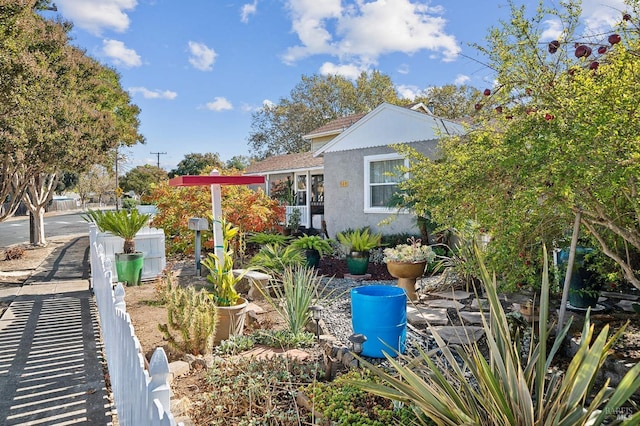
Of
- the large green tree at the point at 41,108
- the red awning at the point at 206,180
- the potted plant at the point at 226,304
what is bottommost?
the potted plant at the point at 226,304

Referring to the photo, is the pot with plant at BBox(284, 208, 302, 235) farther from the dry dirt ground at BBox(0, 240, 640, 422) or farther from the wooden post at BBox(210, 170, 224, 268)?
the wooden post at BBox(210, 170, 224, 268)

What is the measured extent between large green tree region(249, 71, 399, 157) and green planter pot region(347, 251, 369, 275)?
25399mm

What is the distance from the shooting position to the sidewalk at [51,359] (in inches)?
138

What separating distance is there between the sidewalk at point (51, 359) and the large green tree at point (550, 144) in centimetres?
349

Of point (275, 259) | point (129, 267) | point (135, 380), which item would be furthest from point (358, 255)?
point (135, 380)

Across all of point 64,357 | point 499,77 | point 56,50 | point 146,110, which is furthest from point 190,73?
point 499,77

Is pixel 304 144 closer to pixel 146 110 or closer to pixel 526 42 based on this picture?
pixel 146 110

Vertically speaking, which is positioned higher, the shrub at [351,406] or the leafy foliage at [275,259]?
the leafy foliage at [275,259]

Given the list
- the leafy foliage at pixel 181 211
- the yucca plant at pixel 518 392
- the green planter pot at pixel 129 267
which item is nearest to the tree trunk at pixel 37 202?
the leafy foliage at pixel 181 211

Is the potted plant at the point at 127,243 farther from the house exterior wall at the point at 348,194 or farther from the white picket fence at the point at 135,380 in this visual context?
the house exterior wall at the point at 348,194

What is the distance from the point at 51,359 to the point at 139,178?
166ft

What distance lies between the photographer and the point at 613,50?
2.87 m

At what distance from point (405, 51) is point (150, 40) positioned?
59.1 ft

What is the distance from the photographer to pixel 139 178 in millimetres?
50938
